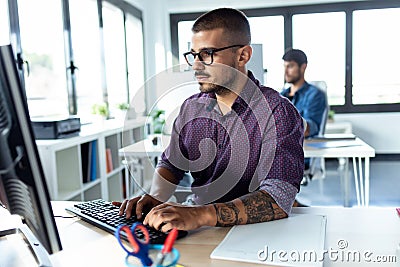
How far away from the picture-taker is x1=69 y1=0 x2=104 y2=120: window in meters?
3.59

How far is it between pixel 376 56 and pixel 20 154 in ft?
18.6

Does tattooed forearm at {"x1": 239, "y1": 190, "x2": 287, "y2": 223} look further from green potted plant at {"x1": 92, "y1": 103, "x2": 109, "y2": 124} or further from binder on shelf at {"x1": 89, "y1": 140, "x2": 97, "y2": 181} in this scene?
green potted plant at {"x1": 92, "y1": 103, "x2": 109, "y2": 124}

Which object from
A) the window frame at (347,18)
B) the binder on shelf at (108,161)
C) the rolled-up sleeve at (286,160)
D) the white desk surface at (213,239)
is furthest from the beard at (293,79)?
the window frame at (347,18)

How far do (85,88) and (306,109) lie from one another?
2003mm

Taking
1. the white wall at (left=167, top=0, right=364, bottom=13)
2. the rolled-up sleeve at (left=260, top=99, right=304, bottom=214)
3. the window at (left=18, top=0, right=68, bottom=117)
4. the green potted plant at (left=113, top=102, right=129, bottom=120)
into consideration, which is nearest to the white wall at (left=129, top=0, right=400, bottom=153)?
the white wall at (left=167, top=0, right=364, bottom=13)

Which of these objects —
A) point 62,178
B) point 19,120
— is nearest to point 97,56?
point 62,178

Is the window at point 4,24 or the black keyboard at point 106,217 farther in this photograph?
the window at point 4,24

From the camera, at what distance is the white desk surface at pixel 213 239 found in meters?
0.79

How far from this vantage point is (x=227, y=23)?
4.14 ft

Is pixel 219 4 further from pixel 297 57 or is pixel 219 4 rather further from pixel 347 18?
pixel 297 57

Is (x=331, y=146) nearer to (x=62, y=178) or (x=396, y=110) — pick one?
(x=62, y=178)

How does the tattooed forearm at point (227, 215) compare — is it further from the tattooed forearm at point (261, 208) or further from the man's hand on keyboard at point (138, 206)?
the man's hand on keyboard at point (138, 206)

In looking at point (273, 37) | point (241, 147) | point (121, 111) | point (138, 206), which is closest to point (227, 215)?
point (138, 206)

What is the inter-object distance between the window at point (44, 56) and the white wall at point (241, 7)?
1.96m
